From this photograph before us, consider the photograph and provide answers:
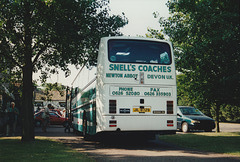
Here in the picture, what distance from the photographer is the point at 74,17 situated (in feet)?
43.4

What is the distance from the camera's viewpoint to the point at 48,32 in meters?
12.6

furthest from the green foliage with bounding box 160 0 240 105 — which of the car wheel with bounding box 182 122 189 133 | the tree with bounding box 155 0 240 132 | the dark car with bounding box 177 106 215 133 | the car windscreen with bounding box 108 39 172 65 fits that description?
the car wheel with bounding box 182 122 189 133

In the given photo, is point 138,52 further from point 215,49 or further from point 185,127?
point 185,127

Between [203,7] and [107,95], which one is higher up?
[203,7]

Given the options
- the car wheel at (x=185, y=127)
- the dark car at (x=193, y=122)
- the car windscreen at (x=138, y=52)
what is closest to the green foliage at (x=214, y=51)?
the car windscreen at (x=138, y=52)

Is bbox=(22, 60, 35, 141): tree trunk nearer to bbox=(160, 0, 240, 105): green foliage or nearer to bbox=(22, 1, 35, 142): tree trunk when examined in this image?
bbox=(22, 1, 35, 142): tree trunk

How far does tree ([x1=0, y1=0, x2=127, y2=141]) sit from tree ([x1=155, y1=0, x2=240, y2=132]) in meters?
3.68

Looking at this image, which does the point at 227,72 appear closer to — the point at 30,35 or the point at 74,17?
the point at 74,17

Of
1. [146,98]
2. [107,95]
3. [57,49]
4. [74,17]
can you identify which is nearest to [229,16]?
[146,98]

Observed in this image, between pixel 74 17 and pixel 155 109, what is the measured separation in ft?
17.8

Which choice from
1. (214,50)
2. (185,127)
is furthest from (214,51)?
(185,127)

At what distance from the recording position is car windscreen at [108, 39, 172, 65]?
36.2 feet

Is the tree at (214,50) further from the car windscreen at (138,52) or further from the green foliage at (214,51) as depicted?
the car windscreen at (138,52)

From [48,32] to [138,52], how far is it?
13.0 feet
